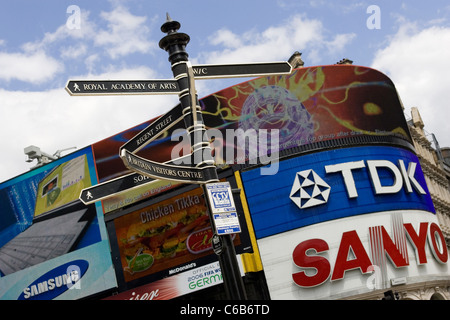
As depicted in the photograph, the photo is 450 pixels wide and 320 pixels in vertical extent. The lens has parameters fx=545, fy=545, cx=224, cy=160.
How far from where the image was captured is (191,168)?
8680 mm

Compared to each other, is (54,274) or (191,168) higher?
(54,274)

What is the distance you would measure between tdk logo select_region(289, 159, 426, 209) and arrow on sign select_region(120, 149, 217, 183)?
2211cm

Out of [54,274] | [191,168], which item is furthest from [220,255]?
[54,274]

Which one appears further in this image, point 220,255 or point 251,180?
point 251,180

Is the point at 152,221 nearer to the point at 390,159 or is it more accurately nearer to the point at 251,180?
the point at 251,180

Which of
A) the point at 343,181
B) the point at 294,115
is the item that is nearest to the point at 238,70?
the point at 343,181

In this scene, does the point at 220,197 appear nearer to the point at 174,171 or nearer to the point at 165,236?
the point at 174,171

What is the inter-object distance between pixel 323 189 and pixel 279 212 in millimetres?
2778

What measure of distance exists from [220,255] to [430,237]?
27139mm

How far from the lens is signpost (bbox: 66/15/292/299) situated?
8250mm

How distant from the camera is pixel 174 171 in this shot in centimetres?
866
